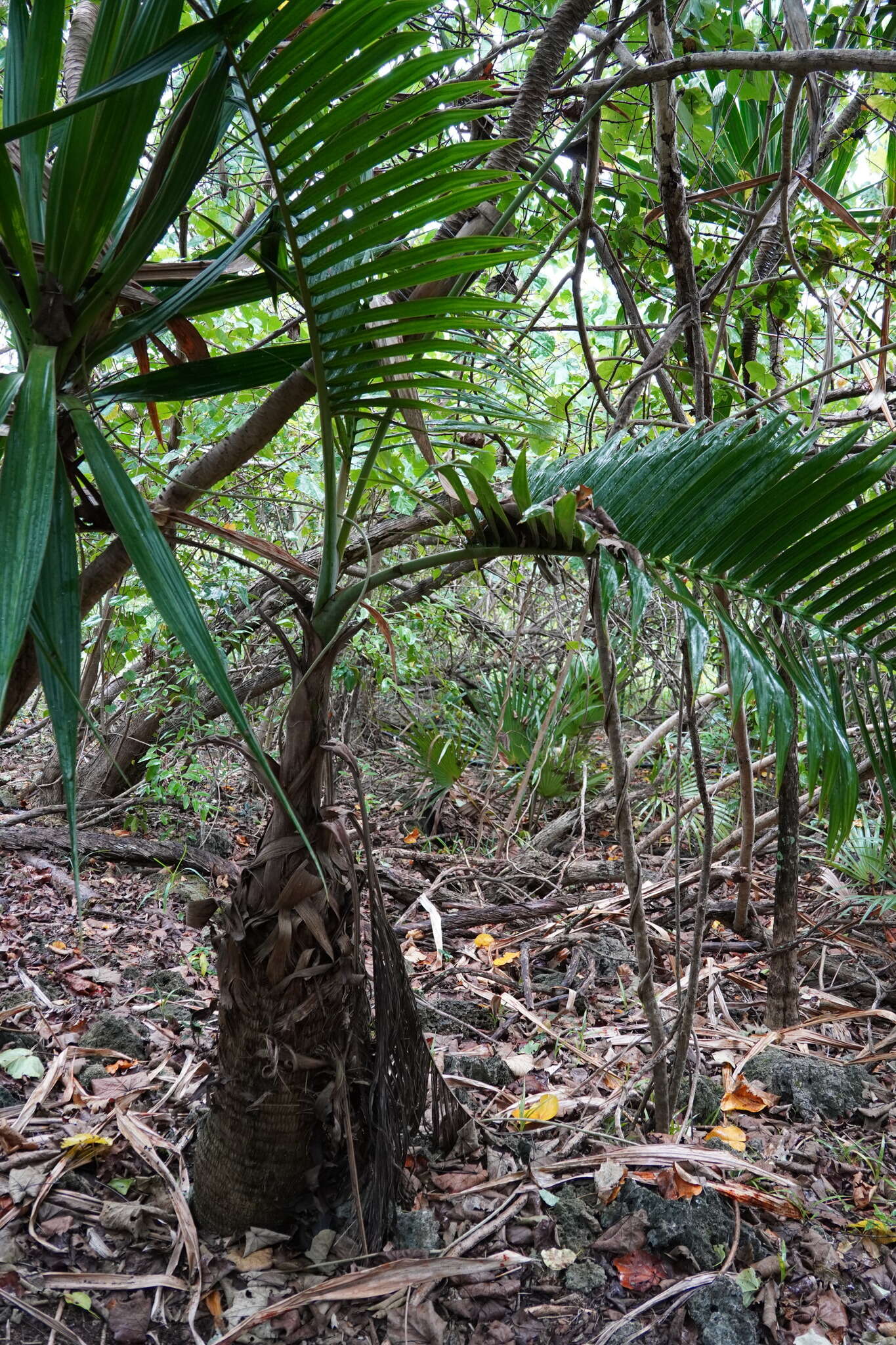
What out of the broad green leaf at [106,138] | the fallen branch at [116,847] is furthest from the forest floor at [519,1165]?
the broad green leaf at [106,138]

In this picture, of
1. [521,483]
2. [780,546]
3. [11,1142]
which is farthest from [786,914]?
[11,1142]

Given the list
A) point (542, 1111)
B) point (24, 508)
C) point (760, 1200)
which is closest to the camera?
point (24, 508)

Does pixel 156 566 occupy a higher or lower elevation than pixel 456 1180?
higher

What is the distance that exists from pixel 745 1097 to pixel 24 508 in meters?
1.66

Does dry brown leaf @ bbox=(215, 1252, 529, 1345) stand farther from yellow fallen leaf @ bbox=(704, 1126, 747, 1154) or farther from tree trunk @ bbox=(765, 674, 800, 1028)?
tree trunk @ bbox=(765, 674, 800, 1028)

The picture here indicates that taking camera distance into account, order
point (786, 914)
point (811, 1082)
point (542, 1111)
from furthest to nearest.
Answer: point (786, 914)
point (811, 1082)
point (542, 1111)

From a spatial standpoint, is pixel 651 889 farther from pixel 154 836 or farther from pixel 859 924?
pixel 154 836

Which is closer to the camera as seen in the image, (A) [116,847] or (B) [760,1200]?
(B) [760,1200]

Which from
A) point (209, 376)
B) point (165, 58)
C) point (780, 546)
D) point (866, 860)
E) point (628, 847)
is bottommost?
point (866, 860)

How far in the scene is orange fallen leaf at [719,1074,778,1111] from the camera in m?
1.70

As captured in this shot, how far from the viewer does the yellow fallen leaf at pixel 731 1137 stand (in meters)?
1.56

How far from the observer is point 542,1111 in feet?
5.37

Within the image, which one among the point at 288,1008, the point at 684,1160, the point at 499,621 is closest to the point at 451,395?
the point at 288,1008

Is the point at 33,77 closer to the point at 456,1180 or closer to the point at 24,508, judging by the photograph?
the point at 24,508
